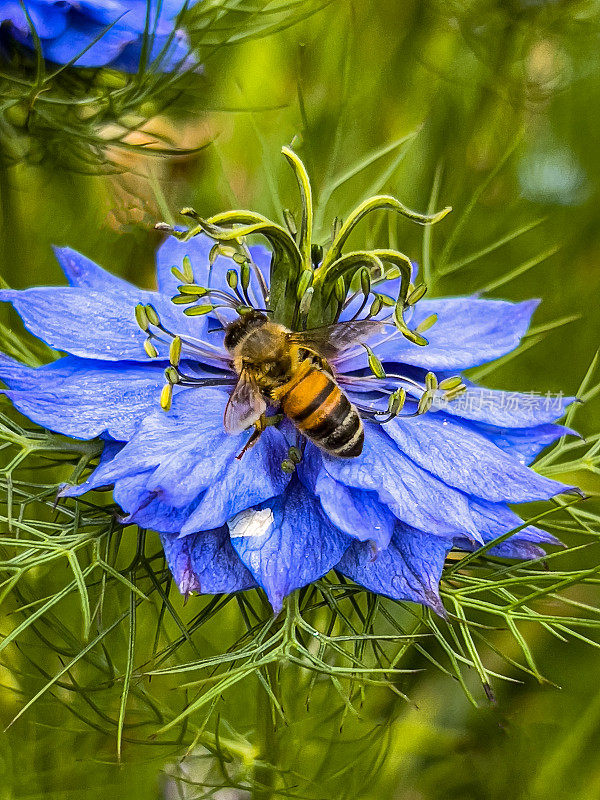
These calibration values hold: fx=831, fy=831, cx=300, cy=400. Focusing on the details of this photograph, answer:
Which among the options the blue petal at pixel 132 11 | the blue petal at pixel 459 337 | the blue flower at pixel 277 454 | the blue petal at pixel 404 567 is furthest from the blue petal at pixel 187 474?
the blue petal at pixel 132 11

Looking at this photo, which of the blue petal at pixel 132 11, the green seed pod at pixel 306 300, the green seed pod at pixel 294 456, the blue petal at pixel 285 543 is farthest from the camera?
the blue petal at pixel 132 11

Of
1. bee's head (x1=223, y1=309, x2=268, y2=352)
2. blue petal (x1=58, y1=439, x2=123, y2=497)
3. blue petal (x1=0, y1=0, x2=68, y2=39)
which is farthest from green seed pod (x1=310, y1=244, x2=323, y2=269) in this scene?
blue petal (x1=0, y1=0, x2=68, y2=39)

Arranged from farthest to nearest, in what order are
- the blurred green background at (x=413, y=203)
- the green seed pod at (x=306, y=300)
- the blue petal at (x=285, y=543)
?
1. the blurred green background at (x=413, y=203)
2. the green seed pod at (x=306, y=300)
3. the blue petal at (x=285, y=543)

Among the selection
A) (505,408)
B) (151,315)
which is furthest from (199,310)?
(505,408)

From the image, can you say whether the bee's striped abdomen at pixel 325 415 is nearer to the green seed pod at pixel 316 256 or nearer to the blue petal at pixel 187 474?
→ the blue petal at pixel 187 474

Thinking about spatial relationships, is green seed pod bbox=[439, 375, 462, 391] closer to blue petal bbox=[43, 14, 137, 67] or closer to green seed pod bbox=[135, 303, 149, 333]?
green seed pod bbox=[135, 303, 149, 333]

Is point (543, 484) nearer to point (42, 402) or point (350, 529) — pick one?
point (350, 529)

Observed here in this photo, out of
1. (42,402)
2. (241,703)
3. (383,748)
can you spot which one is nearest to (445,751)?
(383,748)
